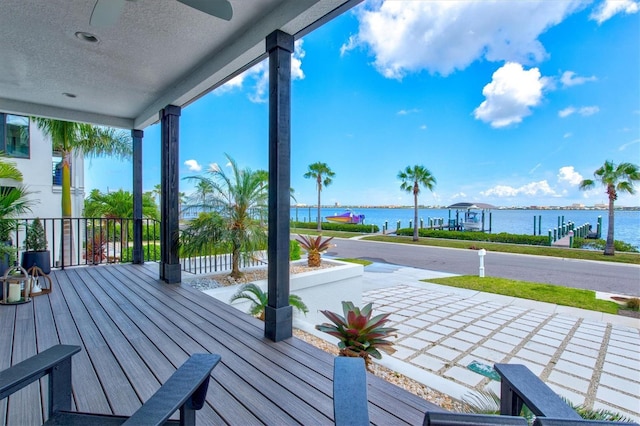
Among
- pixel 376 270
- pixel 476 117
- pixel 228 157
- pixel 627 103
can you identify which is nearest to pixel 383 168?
pixel 476 117

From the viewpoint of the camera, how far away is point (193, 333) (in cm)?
277

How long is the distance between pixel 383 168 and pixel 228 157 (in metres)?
40.4

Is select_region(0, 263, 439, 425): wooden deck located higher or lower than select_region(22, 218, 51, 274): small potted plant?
lower

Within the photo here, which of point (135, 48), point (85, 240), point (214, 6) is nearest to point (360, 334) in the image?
point (214, 6)

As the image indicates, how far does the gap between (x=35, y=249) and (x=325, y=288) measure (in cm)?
484

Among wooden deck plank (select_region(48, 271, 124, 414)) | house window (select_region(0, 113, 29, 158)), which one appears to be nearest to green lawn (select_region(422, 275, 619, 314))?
wooden deck plank (select_region(48, 271, 124, 414))

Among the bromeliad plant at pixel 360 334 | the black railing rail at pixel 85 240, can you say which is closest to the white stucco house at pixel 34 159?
the black railing rail at pixel 85 240

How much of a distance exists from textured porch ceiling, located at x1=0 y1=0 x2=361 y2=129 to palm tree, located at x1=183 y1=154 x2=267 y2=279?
158 cm

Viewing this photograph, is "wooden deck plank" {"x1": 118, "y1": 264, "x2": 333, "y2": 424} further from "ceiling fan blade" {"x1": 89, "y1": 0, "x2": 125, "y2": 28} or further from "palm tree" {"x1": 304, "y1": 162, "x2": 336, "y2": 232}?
"palm tree" {"x1": 304, "y1": 162, "x2": 336, "y2": 232}

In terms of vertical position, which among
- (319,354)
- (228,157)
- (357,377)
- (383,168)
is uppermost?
(383,168)

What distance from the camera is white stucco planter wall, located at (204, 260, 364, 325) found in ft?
18.7

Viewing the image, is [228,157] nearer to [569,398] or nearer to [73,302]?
[73,302]

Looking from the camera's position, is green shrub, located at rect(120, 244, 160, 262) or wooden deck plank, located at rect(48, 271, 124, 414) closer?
wooden deck plank, located at rect(48, 271, 124, 414)

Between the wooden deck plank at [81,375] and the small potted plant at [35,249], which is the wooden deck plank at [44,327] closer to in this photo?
the wooden deck plank at [81,375]
